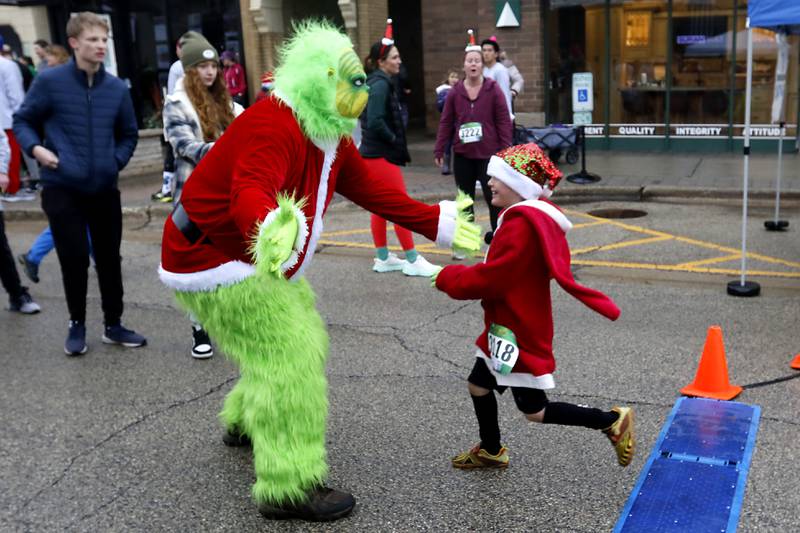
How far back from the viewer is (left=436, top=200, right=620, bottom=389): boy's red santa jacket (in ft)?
10.6

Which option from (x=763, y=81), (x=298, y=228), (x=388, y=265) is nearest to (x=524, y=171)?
(x=298, y=228)

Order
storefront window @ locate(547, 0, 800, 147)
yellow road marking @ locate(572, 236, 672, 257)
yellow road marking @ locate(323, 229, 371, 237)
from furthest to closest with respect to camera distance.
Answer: storefront window @ locate(547, 0, 800, 147) → yellow road marking @ locate(323, 229, 371, 237) → yellow road marking @ locate(572, 236, 672, 257)

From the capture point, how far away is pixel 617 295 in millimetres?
6402

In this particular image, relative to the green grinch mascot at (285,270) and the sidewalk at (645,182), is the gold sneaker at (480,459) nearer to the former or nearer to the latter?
the green grinch mascot at (285,270)

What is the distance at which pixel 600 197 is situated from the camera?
10594 mm

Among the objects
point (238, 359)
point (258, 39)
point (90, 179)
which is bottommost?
point (238, 359)

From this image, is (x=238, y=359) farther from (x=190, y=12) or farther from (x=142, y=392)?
(x=190, y=12)

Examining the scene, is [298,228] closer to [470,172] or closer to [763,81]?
[470,172]

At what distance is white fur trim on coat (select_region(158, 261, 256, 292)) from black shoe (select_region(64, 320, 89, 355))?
94.1 inches

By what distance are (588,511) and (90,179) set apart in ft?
11.7

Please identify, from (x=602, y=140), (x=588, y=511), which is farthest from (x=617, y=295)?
(x=602, y=140)

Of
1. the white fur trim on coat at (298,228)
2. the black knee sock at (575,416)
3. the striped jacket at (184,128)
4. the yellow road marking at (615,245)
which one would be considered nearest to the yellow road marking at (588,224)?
the yellow road marking at (615,245)

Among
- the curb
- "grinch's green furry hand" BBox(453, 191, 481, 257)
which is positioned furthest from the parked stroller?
"grinch's green furry hand" BBox(453, 191, 481, 257)

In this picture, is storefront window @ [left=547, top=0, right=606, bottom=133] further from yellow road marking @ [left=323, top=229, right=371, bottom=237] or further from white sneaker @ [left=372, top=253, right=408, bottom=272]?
white sneaker @ [left=372, top=253, right=408, bottom=272]
